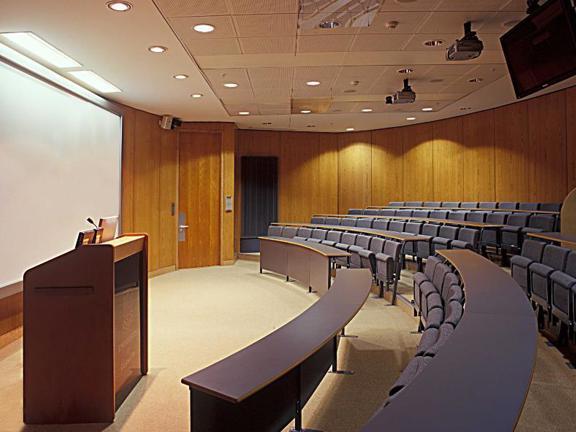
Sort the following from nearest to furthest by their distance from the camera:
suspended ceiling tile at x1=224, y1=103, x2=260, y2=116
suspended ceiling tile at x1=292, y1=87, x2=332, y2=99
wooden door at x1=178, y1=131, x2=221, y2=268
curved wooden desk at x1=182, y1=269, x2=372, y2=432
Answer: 1. curved wooden desk at x1=182, y1=269, x2=372, y2=432
2. suspended ceiling tile at x1=292, y1=87, x2=332, y2=99
3. suspended ceiling tile at x1=224, y1=103, x2=260, y2=116
4. wooden door at x1=178, y1=131, x2=221, y2=268

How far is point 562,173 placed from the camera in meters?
8.65

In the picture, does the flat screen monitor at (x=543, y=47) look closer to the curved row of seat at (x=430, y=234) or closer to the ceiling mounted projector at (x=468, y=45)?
the ceiling mounted projector at (x=468, y=45)

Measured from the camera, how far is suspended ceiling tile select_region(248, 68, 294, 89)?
→ 6.03m

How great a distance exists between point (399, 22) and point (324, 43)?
34.6 inches

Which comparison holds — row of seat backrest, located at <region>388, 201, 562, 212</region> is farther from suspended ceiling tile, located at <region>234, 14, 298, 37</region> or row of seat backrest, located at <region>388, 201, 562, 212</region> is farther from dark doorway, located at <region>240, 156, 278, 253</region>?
suspended ceiling tile, located at <region>234, 14, 298, 37</region>

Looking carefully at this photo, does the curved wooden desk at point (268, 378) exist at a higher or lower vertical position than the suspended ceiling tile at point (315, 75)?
lower

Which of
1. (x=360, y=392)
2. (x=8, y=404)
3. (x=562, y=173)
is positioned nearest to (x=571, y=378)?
(x=360, y=392)

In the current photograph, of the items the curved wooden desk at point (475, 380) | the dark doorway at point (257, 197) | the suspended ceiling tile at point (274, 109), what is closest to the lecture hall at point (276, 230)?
the curved wooden desk at point (475, 380)

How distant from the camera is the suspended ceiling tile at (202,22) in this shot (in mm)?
4320

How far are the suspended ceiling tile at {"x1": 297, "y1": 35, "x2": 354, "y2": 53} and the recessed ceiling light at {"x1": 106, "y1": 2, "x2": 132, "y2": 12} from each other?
5.52ft

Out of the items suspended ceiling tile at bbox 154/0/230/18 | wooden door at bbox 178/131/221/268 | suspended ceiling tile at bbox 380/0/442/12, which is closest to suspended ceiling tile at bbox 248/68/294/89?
suspended ceiling tile at bbox 154/0/230/18

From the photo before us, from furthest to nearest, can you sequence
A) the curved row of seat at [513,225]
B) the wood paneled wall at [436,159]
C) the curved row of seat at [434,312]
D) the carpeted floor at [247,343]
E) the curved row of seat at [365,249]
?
the wood paneled wall at [436,159], the curved row of seat at [513,225], the curved row of seat at [365,249], the carpeted floor at [247,343], the curved row of seat at [434,312]

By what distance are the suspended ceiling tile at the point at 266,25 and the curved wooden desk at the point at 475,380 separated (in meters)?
3.12

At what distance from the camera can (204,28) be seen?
4.55 metres
